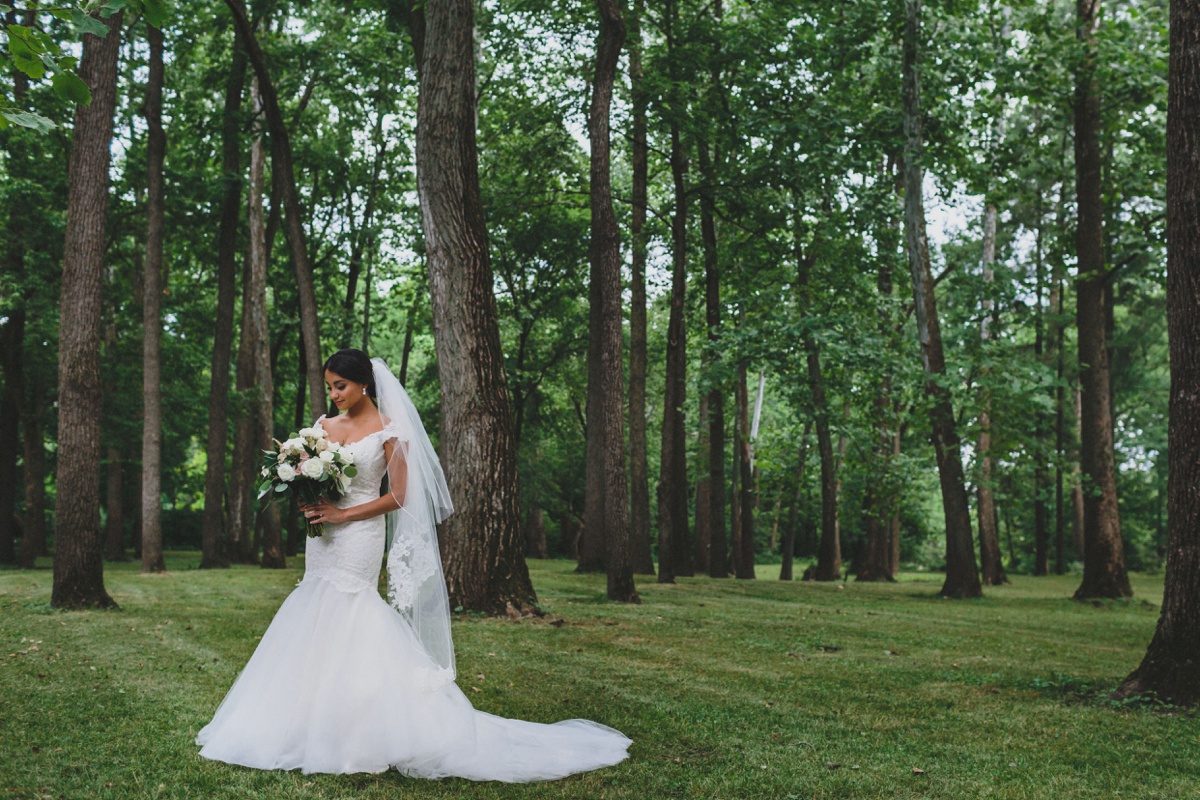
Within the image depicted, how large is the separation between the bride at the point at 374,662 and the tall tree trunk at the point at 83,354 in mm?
8175

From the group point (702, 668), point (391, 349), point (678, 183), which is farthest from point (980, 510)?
point (391, 349)

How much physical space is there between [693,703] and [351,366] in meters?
3.86

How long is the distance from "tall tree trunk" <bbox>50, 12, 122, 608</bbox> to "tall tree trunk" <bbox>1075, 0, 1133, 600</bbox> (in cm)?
1778

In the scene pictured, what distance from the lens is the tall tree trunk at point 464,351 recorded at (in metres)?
11.9

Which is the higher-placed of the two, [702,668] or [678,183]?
[678,183]

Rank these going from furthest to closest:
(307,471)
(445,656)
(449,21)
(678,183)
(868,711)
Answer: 1. (678,183)
2. (449,21)
3. (868,711)
4. (445,656)
5. (307,471)

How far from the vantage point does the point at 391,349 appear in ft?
145

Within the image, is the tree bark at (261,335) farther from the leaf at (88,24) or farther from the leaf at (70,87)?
the leaf at (88,24)

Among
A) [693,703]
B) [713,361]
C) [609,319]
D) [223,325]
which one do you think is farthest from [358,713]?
[223,325]

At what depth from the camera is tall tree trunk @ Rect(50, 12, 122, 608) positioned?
1250 centimetres

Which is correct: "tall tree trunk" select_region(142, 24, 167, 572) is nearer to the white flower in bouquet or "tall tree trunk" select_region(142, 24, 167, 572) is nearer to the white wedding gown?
the white wedding gown

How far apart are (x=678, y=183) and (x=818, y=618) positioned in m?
10.6

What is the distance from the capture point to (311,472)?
5.52 meters

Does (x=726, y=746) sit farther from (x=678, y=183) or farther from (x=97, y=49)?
(x=678, y=183)
